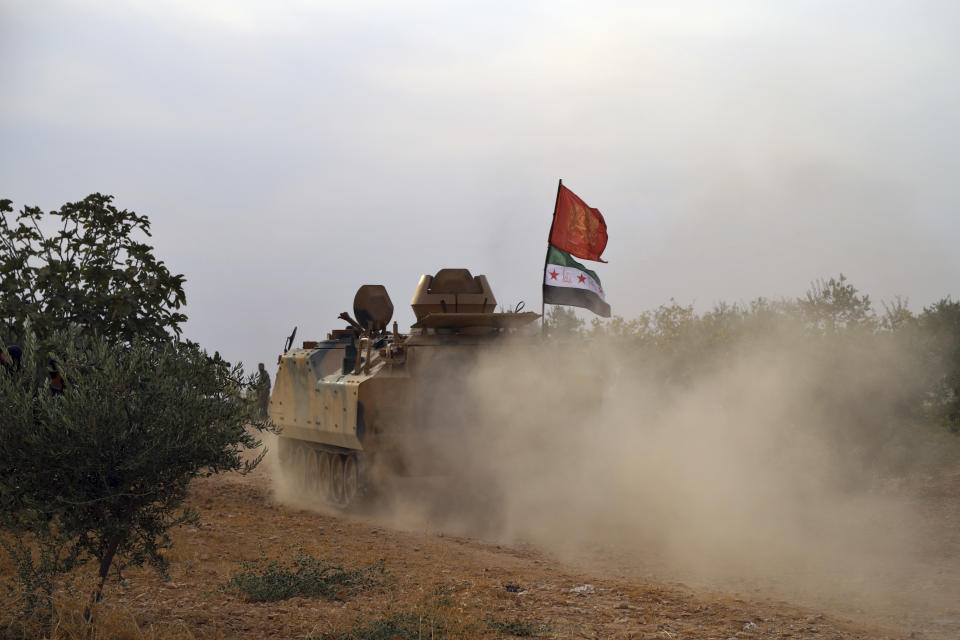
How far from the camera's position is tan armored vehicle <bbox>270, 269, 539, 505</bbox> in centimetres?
1452

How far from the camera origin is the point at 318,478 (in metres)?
17.8

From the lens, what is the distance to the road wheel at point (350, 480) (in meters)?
15.4

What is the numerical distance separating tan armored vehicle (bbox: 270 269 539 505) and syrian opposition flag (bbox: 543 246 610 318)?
3.21ft

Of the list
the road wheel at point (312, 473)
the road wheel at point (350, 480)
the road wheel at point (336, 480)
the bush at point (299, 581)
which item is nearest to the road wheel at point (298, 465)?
the road wheel at point (312, 473)

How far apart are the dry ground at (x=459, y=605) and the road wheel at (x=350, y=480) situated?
3364 mm

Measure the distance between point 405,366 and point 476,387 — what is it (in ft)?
3.36

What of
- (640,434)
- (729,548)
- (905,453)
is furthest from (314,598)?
(905,453)

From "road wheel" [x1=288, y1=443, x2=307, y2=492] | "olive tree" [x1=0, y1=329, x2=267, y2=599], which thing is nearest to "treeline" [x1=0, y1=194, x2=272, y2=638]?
"olive tree" [x1=0, y1=329, x2=267, y2=599]

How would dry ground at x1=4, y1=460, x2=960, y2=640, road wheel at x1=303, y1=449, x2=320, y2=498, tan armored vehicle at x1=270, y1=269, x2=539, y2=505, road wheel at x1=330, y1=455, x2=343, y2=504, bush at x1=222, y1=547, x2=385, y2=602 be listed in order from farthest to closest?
road wheel at x1=303, y1=449, x2=320, y2=498 → road wheel at x1=330, y1=455, x2=343, y2=504 → tan armored vehicle at x1=270, y1=269, x2=539, y2=505 → bush at x1=222, y1=547, x2=385, y2=602 → dry ground at x1=4, y1=460, x2=960, y2=640

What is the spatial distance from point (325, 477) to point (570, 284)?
16.5ft

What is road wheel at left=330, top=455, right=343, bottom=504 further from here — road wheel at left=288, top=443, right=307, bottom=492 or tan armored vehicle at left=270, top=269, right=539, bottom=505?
road wheel at left=288, top=443, right=307, bottom=492

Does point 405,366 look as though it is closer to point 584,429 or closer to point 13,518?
point 584,429

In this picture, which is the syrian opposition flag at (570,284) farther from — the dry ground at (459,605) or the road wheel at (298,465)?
the dry ground at (459,605)

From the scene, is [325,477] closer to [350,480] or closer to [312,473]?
[312,473]
